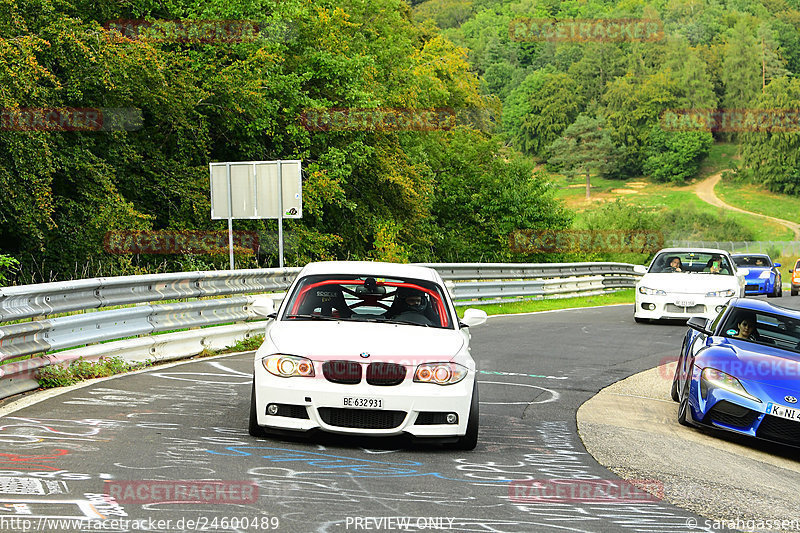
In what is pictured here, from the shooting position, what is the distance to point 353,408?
6992mm

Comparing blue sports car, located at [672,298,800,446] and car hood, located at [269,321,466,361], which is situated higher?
car hood, located at [269,321,466,361]

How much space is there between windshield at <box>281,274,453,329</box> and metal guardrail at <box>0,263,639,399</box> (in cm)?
264

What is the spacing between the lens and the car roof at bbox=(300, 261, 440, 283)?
27.7ft

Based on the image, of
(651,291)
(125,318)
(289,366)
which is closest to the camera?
(289,366)

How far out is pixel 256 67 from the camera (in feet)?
99.3

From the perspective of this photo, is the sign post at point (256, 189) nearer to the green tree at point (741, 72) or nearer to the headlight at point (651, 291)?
the headlight at point (651, 291)

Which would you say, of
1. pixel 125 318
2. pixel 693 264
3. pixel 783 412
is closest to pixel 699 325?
pixel 783 412

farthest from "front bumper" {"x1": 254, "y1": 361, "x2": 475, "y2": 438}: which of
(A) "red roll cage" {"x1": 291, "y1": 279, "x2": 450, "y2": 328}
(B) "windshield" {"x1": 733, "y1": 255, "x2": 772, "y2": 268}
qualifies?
(B) "windshield" {"x1": 733, "y1": 255, "x2": 772, "y2": 268}

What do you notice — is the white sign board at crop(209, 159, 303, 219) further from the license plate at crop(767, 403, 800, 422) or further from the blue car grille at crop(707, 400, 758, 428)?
the license plate at crop(767, 403, 800, 422)

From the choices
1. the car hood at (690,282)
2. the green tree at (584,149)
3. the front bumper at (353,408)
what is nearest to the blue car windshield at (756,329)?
the front bumper at (353,408)

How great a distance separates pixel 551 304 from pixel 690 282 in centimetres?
725

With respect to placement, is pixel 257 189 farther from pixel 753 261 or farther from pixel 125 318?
pixel 753 261

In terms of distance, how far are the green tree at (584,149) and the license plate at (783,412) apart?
14722 cm

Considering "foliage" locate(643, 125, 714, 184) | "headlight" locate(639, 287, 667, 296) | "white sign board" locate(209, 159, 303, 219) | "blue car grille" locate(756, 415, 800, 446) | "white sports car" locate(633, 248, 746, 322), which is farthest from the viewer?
"foliage" locate(643, 125, 714, 184)
